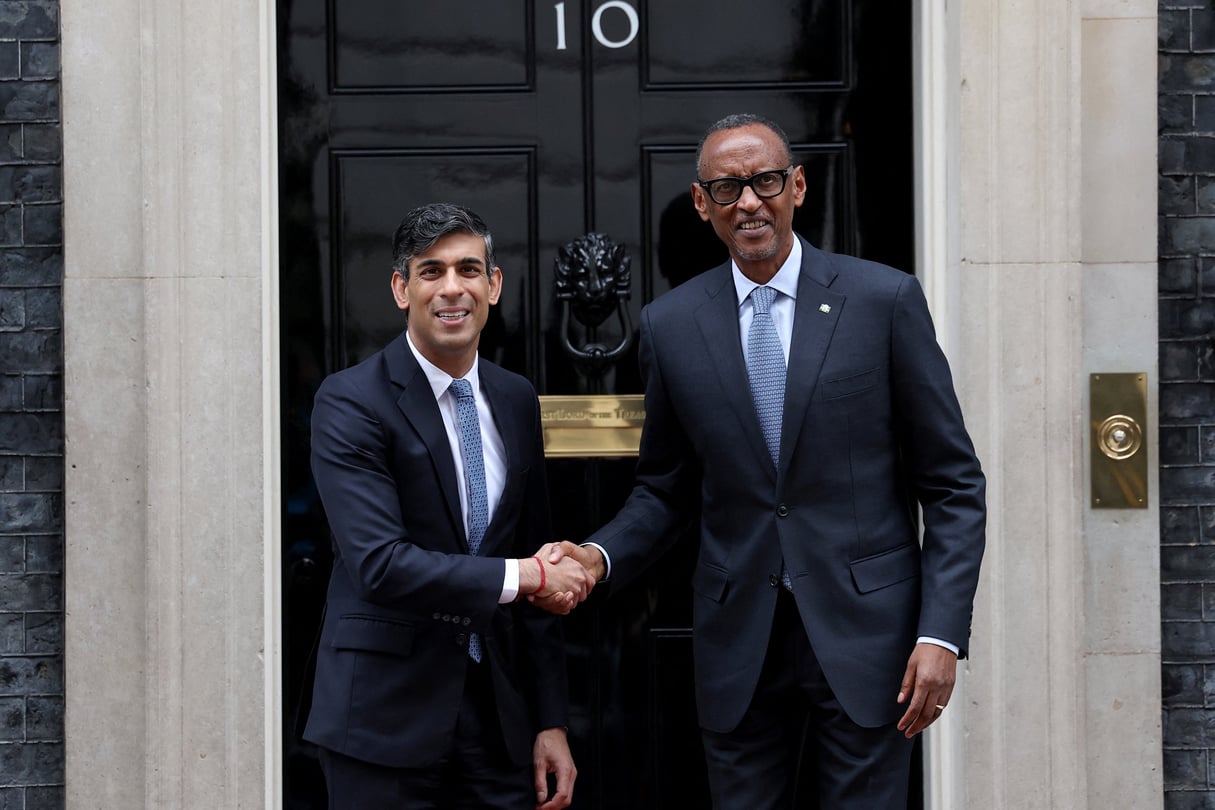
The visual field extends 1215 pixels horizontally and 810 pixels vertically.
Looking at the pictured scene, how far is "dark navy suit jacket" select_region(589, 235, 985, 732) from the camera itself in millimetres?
2875

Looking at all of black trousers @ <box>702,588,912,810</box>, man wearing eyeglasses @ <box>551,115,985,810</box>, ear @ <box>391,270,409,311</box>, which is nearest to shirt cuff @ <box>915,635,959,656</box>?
man wearing eyeglasses @ <box>551,115,985,810</box>

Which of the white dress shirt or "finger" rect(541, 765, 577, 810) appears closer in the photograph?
the white dress shirt

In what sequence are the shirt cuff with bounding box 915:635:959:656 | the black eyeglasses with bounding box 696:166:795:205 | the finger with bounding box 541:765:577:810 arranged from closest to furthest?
the shirt cuff with bounding box 915:635:959:656 → the black eyeglasses with bounding box 696:166:795:205 → the finger with bounding box 541:765:577:810

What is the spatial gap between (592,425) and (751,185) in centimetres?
133

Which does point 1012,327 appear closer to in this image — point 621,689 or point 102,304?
point 621,689

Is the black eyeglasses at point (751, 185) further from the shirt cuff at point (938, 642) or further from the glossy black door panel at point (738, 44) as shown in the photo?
the glossy black door panel at point (738, 44)

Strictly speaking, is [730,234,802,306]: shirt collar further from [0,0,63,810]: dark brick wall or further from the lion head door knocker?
[0,0,63,810]: dark brick wall

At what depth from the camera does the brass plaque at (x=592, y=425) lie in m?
4.08

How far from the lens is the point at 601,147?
410 cm

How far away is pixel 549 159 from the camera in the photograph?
410 cm

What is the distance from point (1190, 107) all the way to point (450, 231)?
2.32 m

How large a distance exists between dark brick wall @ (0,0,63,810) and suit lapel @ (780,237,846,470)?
2231 millimetres

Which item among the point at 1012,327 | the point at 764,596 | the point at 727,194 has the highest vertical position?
the point at 727,194

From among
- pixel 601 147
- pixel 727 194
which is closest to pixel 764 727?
pixel 727 194
